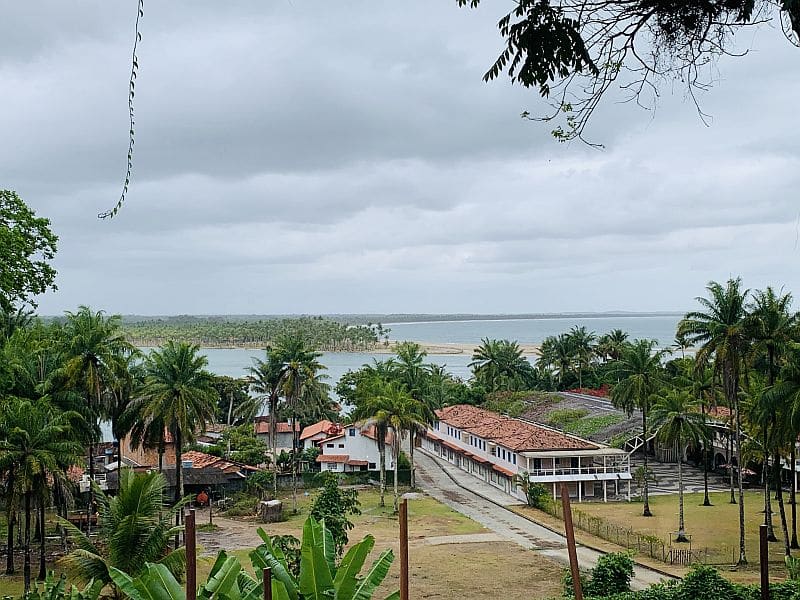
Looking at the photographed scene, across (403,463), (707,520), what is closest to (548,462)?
(707,520)

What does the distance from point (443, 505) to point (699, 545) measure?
11.1 metres

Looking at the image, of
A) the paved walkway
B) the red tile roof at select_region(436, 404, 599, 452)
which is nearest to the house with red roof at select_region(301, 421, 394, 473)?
the paved walkway

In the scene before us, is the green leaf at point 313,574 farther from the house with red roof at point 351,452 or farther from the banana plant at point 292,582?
the house with red roof at point 351,452

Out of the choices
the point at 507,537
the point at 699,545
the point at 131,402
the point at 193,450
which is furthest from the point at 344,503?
the point at 193,450

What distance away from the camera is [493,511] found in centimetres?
3291

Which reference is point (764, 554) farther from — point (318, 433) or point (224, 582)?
point (318, 433)

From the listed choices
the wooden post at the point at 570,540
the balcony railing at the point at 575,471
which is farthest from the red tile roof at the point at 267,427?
the wooden post at the point at 570,540

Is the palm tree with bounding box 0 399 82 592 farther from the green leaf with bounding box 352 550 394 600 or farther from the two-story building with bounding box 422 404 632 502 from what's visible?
the two-story building with bounding box 422 404 632 502

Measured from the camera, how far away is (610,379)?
5684 cm

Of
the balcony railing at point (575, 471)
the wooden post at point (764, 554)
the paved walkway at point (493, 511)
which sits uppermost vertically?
the wooden post at point (764, 554)

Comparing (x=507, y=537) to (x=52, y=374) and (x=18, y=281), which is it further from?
(x=18, y=281)

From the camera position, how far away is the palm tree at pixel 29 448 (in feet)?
65.2

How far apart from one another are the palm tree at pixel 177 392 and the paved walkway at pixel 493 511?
11364 millimetres

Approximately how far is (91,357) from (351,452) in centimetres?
1883
